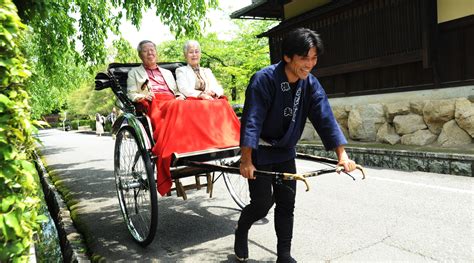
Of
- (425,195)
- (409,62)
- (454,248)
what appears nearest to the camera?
(454,248)

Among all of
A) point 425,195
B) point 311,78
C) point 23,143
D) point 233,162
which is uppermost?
point 311,78

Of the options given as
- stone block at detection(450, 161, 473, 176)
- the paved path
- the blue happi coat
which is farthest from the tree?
stone block at detection(450, 161, 473, 176)

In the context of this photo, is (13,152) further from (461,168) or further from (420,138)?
(420,138)

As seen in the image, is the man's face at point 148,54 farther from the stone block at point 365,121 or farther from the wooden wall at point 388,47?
the stone block at point 365,121

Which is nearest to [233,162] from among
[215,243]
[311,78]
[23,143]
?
[215,243]

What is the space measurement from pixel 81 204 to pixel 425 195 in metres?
4.93

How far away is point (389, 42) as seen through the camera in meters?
9.12

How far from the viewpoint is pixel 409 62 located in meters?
8.80

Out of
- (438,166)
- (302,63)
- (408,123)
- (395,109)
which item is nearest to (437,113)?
(408,123)

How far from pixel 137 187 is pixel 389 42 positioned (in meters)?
7.83

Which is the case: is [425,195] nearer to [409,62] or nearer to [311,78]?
[311,78]

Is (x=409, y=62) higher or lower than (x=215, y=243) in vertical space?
higher

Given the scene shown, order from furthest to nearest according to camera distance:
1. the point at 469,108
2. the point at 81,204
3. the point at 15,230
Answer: the point at 469,108
the point at 81,204
the point at 15,230

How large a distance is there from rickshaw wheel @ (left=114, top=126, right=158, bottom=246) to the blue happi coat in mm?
1102
